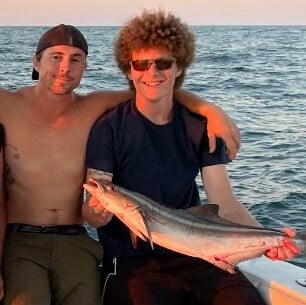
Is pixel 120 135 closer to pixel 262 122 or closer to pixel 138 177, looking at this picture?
pixel 138 177

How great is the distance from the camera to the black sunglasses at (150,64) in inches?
186

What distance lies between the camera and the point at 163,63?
476 cm

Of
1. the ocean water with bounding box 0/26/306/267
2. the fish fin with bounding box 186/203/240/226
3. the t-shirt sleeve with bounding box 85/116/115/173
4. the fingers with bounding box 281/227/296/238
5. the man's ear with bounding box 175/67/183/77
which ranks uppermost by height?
the man's ear with bounding box 175/67/183/77

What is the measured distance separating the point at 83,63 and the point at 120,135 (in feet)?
2.09

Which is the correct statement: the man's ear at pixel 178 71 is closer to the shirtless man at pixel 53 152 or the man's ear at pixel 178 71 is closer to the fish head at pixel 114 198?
the shirtless man at pixel 53 152

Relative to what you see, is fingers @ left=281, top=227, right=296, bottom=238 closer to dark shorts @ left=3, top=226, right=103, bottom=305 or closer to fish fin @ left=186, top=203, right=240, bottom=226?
fish fin @ left=186, top=203, right=240, bottom=226

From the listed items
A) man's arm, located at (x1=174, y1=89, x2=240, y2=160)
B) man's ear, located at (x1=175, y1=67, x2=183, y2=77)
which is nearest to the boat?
man's arm, located at (x1=174, y1=89, x2=240, y2=160)

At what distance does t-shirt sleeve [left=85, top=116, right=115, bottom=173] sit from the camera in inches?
186

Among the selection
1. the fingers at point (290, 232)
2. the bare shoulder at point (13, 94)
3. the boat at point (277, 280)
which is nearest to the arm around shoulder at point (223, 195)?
the boat at point (277, 280)

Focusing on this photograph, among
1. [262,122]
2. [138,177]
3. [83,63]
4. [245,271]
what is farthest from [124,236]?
[262,122]

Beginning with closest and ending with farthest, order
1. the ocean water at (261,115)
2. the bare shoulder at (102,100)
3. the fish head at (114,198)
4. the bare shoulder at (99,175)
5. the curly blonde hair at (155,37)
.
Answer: the fish head at (114,198)
the bare shoulder at (99,175)
the curly blonde hair at (155,37)
the bare shoulder at (102,100)
the ocean water at (261,115)

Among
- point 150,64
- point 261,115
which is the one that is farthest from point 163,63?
point 261,115

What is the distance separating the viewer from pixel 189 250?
4.30 m

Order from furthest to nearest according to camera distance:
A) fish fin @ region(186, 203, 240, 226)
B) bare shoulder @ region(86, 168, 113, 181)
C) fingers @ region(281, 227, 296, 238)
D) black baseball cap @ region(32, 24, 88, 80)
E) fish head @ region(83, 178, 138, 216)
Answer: black baseball cap @ region(32, 24, 88, 80) → bare shoulder @ region(86, 168, 113, 181) → fish fin @ region(186, 203, 240, 226) → fingers @ region(281, 227, 296, 238) → fish head @ region(83, 178, 138, 216)
